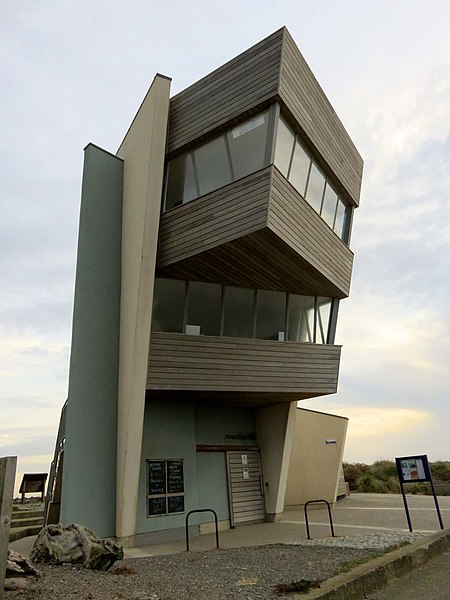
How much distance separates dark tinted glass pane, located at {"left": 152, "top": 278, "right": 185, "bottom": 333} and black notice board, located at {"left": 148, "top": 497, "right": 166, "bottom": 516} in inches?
169

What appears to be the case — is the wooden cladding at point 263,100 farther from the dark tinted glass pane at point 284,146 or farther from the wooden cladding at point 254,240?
the wooden cladding at point 254,240

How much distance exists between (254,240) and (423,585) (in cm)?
688

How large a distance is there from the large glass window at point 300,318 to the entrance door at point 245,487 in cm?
413

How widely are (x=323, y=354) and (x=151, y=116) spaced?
7935 mm

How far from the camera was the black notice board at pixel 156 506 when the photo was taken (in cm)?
1133

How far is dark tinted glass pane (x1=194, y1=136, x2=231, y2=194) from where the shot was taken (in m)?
11.2

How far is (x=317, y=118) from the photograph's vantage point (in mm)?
12297

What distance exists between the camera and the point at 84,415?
10.6 m

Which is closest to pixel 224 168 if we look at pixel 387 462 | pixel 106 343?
pixel 106 343

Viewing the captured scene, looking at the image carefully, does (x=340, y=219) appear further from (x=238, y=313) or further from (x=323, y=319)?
(x=238, y=313)

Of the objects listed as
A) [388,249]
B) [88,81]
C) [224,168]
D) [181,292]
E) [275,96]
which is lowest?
[181,292]

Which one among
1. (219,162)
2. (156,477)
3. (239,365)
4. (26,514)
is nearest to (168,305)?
(239,365)

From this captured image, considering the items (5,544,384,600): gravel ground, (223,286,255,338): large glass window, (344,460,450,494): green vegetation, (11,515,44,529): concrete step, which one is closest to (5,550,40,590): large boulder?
(5,544,384,600): gravel ground

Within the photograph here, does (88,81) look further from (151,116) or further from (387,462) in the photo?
(387,462)
